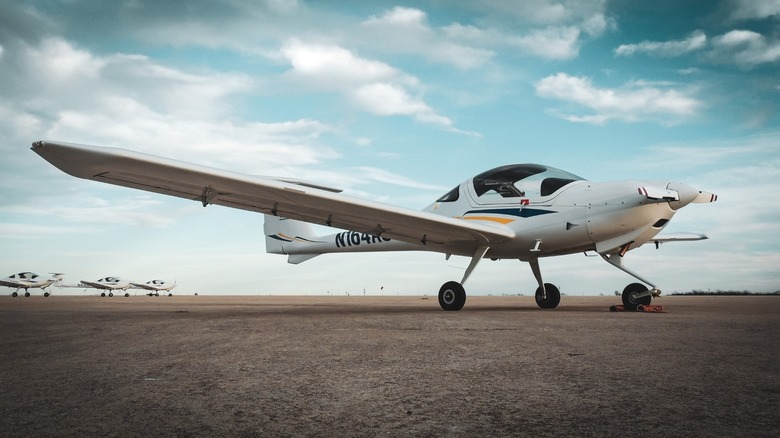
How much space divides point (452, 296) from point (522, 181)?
2.54m

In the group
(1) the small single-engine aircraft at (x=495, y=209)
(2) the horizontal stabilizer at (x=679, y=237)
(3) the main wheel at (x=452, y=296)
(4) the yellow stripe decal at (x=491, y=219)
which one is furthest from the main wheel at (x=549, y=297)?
(2) the horizontal stabilizer at (x=679, y=237)

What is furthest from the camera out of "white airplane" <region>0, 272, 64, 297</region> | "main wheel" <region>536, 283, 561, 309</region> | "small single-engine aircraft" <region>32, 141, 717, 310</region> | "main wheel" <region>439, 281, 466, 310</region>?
"white airplane" <region>0, 272, 64, 297</region>

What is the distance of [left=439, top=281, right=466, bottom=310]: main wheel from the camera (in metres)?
9.75

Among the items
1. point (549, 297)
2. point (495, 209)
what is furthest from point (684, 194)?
point (549, 297)

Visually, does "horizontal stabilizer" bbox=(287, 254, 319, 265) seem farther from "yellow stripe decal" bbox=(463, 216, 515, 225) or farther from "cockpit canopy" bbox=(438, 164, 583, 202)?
"cockpit canopy" bbox=(438, 164, 583, 202)

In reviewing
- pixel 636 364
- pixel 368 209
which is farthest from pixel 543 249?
pixel 636 364

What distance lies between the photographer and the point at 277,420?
2.08m

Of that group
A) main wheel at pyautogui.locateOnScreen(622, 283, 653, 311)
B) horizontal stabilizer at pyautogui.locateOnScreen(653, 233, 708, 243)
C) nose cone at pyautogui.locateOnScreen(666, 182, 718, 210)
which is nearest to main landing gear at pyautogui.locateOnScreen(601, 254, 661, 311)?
main wheel at pyautogui.locateOnScreen(622, 283, 653, 311)

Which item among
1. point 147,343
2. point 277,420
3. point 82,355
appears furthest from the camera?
point 147,343

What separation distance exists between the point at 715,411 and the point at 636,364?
1.22m

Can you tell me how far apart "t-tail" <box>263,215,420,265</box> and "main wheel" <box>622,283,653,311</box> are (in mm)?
4307

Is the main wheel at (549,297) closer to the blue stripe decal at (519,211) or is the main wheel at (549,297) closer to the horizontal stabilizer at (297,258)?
the blue stripe decal at (519,211)

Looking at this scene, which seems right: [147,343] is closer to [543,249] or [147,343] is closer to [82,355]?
[82,355]

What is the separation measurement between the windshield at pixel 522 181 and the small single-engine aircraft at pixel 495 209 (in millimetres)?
19
